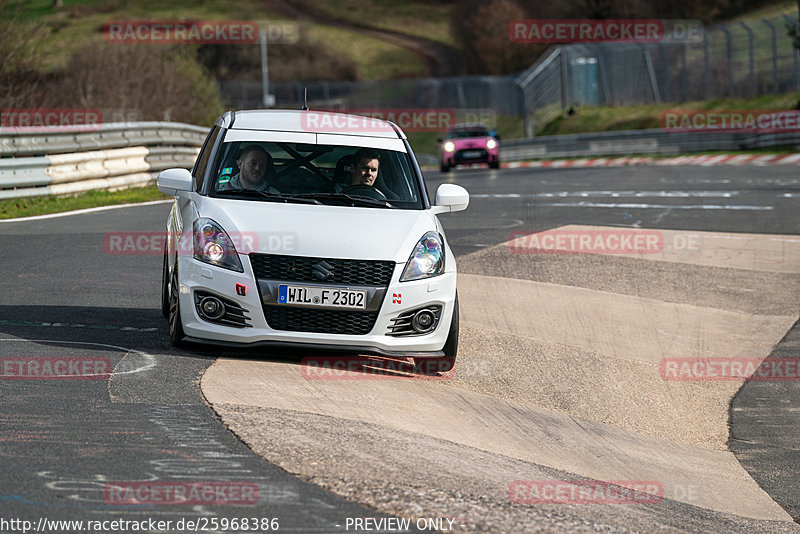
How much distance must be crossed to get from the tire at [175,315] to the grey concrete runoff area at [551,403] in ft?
1.33

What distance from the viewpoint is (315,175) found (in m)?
8.29

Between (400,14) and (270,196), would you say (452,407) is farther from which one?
(400,14)

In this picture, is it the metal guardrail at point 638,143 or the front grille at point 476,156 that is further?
the metal guardrail at point 638,143

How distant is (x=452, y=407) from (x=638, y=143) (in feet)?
109

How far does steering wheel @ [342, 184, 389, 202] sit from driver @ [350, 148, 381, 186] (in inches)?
A: 2.4

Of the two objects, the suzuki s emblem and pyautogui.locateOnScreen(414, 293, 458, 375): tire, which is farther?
pyautogui.locateOnScreen(414, 293, 458, 375): tire

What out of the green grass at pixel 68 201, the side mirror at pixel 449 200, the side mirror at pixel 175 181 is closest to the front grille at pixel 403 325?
the side mirror at pixel 449 200

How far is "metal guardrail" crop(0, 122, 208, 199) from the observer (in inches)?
667

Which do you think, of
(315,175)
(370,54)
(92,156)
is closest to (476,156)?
(92,156)

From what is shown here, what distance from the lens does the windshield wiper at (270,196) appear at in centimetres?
794

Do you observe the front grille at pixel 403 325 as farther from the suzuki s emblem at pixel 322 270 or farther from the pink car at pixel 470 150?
the pink car at pixel 470 150

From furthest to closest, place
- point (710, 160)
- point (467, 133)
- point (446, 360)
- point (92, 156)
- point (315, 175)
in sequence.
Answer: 1. point (467, 133)
2. point (710, 160)
3. point (92, 156)
4. point (315, 175)
5. point (446, 360)

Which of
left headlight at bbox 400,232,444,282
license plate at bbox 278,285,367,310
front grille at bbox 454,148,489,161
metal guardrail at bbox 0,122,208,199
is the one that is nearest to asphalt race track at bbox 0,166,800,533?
license plate at bbox 278,285,367,310

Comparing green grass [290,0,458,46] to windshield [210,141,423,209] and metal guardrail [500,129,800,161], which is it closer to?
metal guardrail [500,129,800,161]
